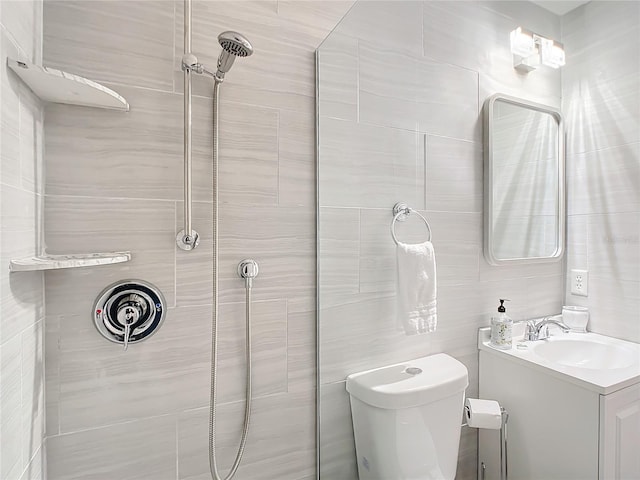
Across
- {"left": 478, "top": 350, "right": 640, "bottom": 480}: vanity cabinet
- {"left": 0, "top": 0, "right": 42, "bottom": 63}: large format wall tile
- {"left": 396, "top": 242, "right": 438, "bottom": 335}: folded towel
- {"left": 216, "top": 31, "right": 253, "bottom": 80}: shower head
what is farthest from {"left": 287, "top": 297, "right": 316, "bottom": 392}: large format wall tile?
{"left": 0, "top": 0, "right": 42, "bottom": 63}: large format wall tile

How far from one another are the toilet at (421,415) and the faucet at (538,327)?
0.23m

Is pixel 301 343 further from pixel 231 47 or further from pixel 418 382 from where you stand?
pixel 231 47

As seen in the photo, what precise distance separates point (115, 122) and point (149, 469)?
1.01 meters

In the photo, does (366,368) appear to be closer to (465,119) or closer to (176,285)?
(176,285)

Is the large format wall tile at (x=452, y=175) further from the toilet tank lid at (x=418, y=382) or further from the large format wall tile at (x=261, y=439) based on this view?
the large format wall tile at (x=261, y=439)

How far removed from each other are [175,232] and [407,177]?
70 cm

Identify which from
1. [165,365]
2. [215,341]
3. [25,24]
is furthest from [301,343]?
[25,24]

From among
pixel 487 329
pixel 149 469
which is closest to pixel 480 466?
pixel 487 329

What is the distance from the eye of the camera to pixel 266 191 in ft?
4.03

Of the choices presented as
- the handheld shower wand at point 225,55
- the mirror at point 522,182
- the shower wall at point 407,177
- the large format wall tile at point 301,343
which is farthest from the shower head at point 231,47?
the large format wall tile at point 301,343

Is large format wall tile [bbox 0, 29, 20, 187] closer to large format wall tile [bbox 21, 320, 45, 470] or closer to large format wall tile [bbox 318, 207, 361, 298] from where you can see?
large format wall tile [bbox 21, 320, 45, 470]

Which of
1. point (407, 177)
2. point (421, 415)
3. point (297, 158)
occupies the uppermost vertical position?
point (297, 158)

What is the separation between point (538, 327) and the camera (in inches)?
36.4

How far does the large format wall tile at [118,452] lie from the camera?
1020 millimetres
